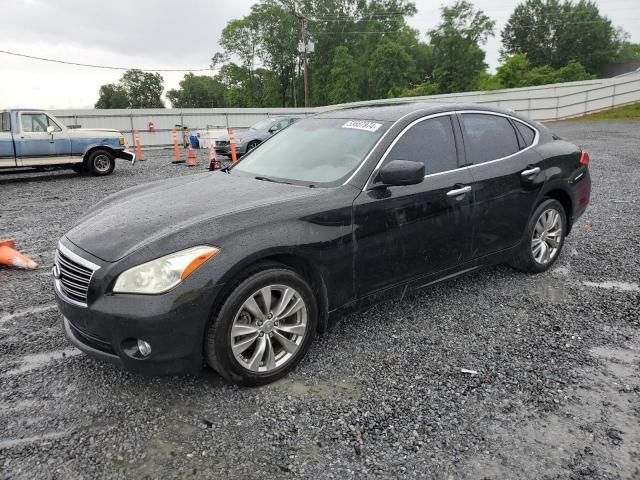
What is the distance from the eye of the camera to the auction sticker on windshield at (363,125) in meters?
3.66

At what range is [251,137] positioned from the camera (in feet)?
55.9

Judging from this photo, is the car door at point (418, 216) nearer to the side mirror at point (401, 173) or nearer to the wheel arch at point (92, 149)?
the side mirror at point (401, 173)

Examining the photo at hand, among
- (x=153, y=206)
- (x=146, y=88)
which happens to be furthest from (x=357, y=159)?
(x=146, y=88)

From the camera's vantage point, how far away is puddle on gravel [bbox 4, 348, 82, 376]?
10.5 feet

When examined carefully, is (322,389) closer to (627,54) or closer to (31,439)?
(31,439)

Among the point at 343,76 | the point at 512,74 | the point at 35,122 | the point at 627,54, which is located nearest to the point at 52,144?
the point at 35,122

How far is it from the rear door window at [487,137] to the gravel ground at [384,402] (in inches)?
48.4

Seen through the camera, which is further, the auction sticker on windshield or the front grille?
the auction sticker on windshield

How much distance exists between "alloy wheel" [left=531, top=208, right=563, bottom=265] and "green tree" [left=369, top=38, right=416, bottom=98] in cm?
6062

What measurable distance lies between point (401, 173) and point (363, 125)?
736 millimetres

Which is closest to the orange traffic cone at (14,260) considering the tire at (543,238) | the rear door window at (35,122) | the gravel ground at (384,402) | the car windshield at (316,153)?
the gravel ground at (384,402)

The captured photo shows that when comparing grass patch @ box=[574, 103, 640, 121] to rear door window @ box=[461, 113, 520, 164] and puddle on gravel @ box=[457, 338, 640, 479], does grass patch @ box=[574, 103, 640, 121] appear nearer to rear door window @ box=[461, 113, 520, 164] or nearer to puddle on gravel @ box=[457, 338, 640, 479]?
rear door window @ box=[461, 113, 520, 164]

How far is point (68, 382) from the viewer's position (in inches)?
119

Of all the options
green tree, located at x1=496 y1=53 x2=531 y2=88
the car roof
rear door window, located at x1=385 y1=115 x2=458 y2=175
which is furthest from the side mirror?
green tree, located at x1=496 y1=53 x2=531 y2=88
